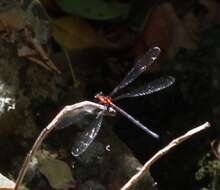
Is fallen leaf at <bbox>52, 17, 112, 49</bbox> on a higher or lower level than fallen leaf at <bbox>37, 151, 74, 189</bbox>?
higher

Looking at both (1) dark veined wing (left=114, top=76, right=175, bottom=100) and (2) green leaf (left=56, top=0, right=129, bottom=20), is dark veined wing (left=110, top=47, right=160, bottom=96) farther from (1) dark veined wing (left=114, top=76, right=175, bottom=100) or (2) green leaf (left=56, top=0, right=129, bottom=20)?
(2) green leaf (left=56, top=0, right=129, bottom=20)

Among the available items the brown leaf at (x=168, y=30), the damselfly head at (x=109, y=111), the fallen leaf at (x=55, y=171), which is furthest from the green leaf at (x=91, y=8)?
the fallen leaf at (x=55, y=171)

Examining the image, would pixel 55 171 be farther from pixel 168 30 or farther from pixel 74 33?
pixel 168 30

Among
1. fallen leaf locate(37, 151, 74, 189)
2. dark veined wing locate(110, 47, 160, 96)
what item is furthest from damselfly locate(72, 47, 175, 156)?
fallen leaf locate(37, 151, 74, 189)

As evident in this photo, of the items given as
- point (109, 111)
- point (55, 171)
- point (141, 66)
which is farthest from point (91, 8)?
point (55, 171)

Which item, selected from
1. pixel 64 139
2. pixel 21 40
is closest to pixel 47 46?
pixel 21 40

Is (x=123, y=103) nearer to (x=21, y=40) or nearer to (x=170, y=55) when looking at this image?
(x=170, y=55)

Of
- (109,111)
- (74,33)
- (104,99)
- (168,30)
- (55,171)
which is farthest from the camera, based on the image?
(168,30)
